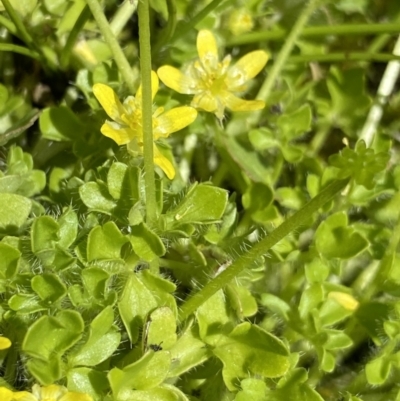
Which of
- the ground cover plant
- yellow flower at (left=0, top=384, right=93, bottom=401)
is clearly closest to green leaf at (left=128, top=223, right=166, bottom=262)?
the ground cover plant

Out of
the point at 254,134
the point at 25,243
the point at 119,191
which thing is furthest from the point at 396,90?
the point at 25,243

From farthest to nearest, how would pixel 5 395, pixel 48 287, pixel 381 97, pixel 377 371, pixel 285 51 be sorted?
pixel 381 97 < pixel 285 51 < pixel 377 371 < pixel 48 287 < pixel 5 395

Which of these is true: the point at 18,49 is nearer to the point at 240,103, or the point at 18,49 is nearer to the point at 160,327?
the point at 240,103

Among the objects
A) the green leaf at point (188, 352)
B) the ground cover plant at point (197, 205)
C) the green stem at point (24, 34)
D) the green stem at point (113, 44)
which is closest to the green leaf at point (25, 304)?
the ground cover plant at point (197, 205)

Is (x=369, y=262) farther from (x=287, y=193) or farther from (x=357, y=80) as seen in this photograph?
(x=357, y=80)

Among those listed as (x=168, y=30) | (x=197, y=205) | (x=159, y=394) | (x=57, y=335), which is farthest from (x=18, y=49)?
(x=159, y=394)
